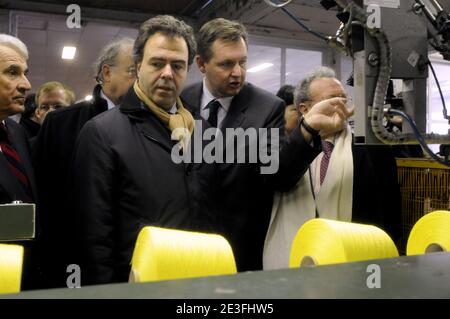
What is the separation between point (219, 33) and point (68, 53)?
4738mm

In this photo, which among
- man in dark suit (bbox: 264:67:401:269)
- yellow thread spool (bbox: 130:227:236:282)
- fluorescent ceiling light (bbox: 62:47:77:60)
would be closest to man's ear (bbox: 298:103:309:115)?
man in dark suit (bbox: 264:67:401:269)

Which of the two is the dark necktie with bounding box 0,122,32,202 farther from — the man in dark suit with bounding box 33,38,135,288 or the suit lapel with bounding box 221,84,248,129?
the suit lapel with bounding box 221,84,248,129

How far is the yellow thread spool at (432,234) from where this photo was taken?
3.06 feet

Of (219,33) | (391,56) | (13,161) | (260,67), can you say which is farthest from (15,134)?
(260,67)

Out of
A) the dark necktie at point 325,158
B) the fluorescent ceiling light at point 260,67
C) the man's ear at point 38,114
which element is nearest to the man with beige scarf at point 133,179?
the dark necktie at point 325,158

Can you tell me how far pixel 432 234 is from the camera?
37.8 inches

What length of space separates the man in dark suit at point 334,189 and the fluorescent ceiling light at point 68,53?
4.50 m

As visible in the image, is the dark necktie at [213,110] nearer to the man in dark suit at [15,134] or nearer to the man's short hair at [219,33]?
the man's short hair at [219,33]

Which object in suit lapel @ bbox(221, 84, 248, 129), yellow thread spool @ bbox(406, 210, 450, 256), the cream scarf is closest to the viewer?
yellow thread spool @ bbox(406, 210, 450, 256)

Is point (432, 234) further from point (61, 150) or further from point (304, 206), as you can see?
point (61, 150)

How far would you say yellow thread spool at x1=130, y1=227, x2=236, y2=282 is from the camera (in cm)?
72

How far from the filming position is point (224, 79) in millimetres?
1661

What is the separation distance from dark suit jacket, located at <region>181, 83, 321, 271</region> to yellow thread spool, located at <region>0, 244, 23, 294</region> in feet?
2.95
